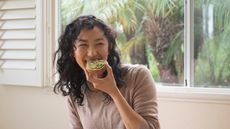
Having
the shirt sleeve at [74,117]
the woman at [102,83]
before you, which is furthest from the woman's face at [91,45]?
the shirt sleeve at [74,117]

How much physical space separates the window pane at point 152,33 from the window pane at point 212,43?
0.10m

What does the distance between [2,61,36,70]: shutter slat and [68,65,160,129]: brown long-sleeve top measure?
0.99 m

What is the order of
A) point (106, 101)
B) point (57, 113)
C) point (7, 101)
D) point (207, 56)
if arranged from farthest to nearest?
point (7, 101) → point (57, 113) → point (207, 56) → point (106, 101)

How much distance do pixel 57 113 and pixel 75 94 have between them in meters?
→ 0.96

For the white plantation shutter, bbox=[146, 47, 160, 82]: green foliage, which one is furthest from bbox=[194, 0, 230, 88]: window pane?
the white plantation shutter

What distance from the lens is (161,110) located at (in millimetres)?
2141

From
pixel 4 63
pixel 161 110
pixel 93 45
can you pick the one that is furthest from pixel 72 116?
pixel 4 63

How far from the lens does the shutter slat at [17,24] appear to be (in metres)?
2.49

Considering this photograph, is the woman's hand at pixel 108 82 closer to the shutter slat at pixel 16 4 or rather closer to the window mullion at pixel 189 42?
the window mullion at pixel 189 42

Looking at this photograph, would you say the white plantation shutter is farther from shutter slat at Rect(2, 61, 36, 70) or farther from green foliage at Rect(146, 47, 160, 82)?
green foliage at Rect(146, 47, 160, 82)

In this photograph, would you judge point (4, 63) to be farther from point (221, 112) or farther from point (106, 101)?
point (221, 112)

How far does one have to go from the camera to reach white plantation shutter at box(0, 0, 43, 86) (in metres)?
2.47

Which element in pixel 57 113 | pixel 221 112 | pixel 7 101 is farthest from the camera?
pixel 7 101

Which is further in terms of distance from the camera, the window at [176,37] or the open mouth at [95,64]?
the window at [176,37]
